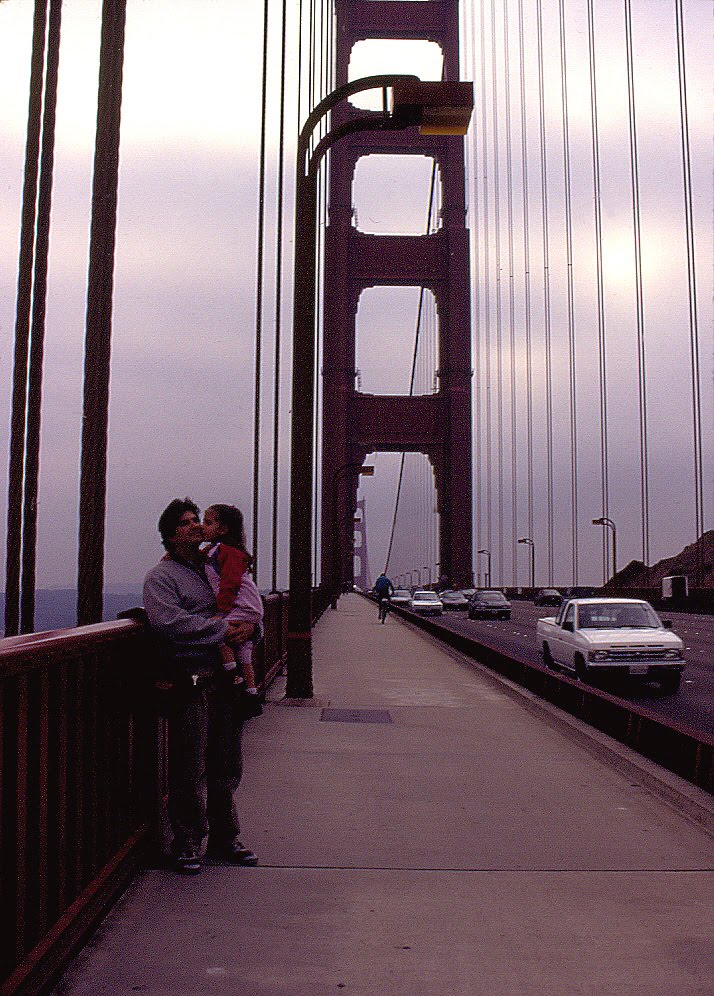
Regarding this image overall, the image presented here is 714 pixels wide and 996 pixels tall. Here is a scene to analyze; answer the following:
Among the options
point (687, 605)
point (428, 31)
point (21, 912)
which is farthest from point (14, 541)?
point (428, 31)

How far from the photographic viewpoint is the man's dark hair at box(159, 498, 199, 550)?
501 centimetres

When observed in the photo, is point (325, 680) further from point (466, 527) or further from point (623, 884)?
point (466, 527)

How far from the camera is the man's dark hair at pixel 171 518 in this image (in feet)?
16.4

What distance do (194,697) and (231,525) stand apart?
2.64ft

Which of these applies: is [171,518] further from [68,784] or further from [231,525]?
[68,784]

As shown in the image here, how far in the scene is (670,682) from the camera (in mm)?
14656

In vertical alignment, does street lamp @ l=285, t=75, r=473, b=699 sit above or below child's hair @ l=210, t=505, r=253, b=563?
above

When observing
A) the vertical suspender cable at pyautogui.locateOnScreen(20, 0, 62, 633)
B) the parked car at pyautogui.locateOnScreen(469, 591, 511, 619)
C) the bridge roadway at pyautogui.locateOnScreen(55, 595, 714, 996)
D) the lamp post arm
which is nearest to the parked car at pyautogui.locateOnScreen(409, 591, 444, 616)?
the parked car at pyautogui.locateOnScreen(469, 591, 511, 619)

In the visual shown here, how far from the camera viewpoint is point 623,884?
4832mm

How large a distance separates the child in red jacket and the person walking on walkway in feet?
0.21

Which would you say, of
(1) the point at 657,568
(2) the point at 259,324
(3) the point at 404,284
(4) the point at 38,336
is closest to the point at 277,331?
(2) the point at 259,324

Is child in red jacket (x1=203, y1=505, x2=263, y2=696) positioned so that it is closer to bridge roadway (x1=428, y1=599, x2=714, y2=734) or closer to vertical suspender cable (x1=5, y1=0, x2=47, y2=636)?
vertical suspender cable (x1=5, y1=0, x2=47, y2=636)

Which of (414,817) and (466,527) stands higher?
(466,527)

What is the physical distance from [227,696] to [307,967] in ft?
4.89
